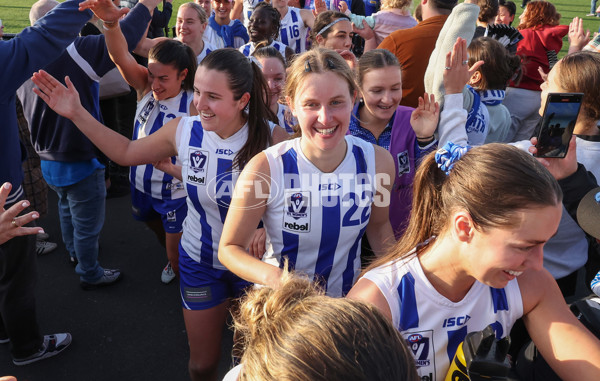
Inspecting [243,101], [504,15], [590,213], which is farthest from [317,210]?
[504,15]

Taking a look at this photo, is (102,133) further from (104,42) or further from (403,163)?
(403,163)

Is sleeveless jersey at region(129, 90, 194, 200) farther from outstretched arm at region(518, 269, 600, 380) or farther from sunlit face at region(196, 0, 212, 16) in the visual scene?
sunlit face at region(196, 0, 212, 16)

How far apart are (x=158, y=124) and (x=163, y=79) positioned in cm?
33

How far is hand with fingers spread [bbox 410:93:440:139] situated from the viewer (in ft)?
9.17

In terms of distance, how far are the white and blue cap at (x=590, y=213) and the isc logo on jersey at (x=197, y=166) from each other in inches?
71.0

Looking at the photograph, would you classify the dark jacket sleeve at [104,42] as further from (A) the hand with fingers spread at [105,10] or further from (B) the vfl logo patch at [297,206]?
(B) the vfl logo patch at [297,206]

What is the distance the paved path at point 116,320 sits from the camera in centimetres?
330

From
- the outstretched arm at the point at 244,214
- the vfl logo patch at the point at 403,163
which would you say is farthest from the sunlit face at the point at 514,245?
the vfl logo patch at the point at 403,163

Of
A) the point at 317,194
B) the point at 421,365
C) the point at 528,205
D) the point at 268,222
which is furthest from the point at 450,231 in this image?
the point at 268,222

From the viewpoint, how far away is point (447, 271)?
167 centimetres

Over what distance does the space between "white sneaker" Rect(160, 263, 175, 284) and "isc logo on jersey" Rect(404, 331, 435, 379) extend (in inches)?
117

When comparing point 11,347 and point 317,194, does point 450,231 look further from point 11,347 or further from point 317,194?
point 11,347

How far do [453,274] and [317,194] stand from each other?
0.78m

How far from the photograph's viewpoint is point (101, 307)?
12.8 feet
